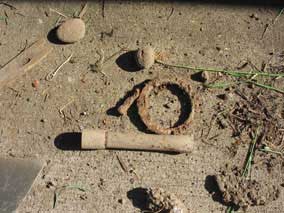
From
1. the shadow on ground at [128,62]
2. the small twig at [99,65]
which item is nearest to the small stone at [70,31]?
the small twig at [99,65]

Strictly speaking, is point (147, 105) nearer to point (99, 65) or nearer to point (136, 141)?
point (136, 141)

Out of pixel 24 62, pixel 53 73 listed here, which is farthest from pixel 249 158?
pixel 24 62

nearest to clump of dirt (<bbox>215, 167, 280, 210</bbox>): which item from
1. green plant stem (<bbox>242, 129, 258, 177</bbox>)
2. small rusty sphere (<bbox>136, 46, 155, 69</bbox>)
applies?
green plant stem (<bbox>242, 129, 258, 177</bbox>)

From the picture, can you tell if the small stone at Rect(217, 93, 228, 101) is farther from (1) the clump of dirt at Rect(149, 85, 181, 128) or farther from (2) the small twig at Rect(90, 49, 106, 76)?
(2) the small twig at Rect(90, 49, 106, 76)

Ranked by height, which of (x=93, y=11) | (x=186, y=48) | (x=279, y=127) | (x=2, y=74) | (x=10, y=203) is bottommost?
(x=10, y=203)

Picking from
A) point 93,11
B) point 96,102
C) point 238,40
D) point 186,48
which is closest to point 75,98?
point 96,102

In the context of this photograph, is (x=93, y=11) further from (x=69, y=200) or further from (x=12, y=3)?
(x=69, y=200)

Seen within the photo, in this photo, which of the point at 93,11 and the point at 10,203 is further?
the point at 93,11

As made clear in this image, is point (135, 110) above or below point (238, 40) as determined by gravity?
below
